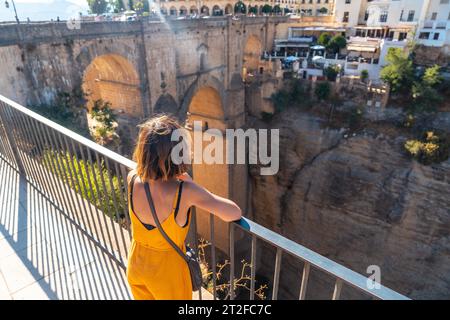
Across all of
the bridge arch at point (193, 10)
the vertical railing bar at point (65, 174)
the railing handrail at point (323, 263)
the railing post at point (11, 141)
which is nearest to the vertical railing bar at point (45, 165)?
the vertical railing bar at point (65, 174)

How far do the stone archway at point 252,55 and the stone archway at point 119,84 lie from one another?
9.71 m

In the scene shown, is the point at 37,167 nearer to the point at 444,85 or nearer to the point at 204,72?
the point at 204,72

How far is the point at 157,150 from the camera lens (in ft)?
4.69

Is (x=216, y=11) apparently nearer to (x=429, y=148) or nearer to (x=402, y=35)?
(x=402, y=35)

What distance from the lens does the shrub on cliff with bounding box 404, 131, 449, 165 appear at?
11.5 metres

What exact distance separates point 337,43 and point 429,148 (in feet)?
32.3

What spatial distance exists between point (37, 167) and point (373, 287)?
10.9 feet

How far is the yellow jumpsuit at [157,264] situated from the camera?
61.5 inches

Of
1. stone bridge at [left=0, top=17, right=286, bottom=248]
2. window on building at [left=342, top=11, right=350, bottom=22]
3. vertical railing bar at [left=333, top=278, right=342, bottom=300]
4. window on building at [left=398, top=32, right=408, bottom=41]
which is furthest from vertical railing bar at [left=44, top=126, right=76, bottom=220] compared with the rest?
window on building at [left=342, top=11, right=350, bottom=22]

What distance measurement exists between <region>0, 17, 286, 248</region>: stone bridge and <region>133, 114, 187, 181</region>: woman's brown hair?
6.44 m

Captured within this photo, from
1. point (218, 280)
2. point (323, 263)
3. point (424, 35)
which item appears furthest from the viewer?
point (424, 35)

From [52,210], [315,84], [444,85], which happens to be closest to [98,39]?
[52,210]

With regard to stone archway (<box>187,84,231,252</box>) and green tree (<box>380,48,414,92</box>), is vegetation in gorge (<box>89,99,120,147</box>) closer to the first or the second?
stone archway (<box>187,84,231,252</box>)

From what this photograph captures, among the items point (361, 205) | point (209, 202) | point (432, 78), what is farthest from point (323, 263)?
point (432, 78)
